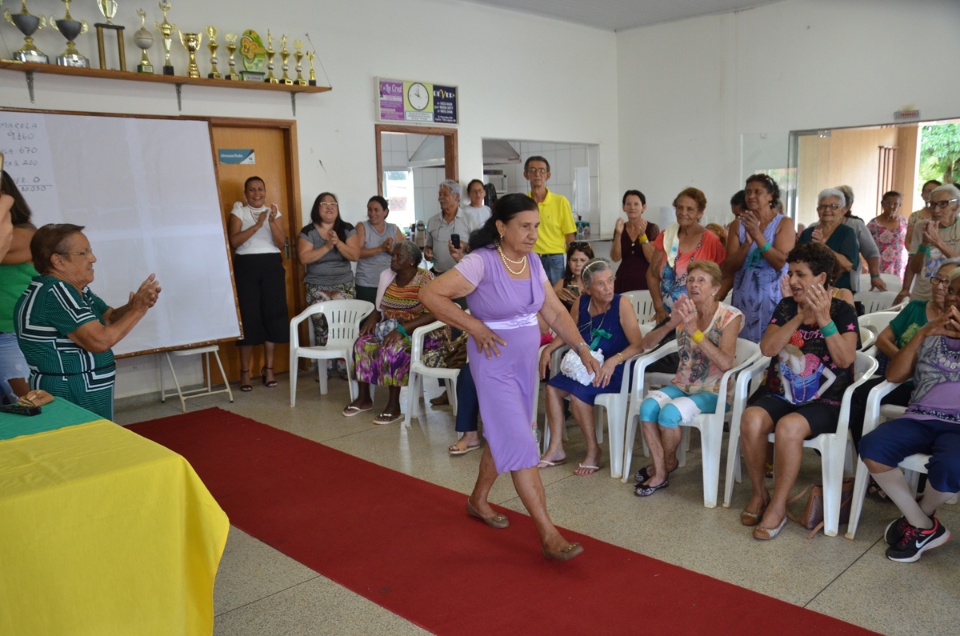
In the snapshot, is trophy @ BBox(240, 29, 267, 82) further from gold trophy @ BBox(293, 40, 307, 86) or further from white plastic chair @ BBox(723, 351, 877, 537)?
white plastic chair @ BBox(723, 351, 877, 537)

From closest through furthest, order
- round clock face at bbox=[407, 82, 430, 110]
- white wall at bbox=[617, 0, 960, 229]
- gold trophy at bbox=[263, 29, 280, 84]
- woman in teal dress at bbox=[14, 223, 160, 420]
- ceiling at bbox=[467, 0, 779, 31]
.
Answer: woman in teal dress at bbox=[14, 223, 160, 420] → gold trophy at bbox=[263, 29, 280, 84] → white wall at bbox=[617, 0, 960, 229] → round clock face at bbox=[407, 82, 430, 110] → ceiling at bbox=[467, 0, 779, 31]

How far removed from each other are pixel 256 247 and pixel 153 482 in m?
4.21

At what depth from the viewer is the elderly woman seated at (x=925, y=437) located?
9.22ft

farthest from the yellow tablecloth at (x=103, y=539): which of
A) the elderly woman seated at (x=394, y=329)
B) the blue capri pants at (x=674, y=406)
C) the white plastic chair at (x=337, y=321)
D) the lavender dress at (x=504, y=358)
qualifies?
the white plastic chair at (x=337, y=321)

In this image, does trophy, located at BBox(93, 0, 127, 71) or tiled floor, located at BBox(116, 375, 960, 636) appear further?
trophy, located at BBox(93, 0, 127, 71)

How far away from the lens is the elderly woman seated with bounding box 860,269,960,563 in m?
2.81

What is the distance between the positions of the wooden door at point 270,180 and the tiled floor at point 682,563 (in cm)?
251

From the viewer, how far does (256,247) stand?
19.3ft

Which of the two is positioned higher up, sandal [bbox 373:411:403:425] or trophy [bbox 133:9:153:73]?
trophy [bbox 133:9:153:73]

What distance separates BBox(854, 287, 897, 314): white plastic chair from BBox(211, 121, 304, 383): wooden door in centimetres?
431

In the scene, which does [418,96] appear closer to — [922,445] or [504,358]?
[504,358]

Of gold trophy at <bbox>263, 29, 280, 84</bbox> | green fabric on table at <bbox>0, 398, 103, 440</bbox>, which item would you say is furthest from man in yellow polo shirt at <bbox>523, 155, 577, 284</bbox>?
green fabric on table at <bbox>0, 398, 103, 440</bbox>

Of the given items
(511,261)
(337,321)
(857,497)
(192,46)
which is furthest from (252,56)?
(857,497)

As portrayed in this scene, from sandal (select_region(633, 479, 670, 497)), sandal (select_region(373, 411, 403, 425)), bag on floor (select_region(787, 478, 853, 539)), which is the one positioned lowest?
sandal (select_region(373, 411, 403, 425))
